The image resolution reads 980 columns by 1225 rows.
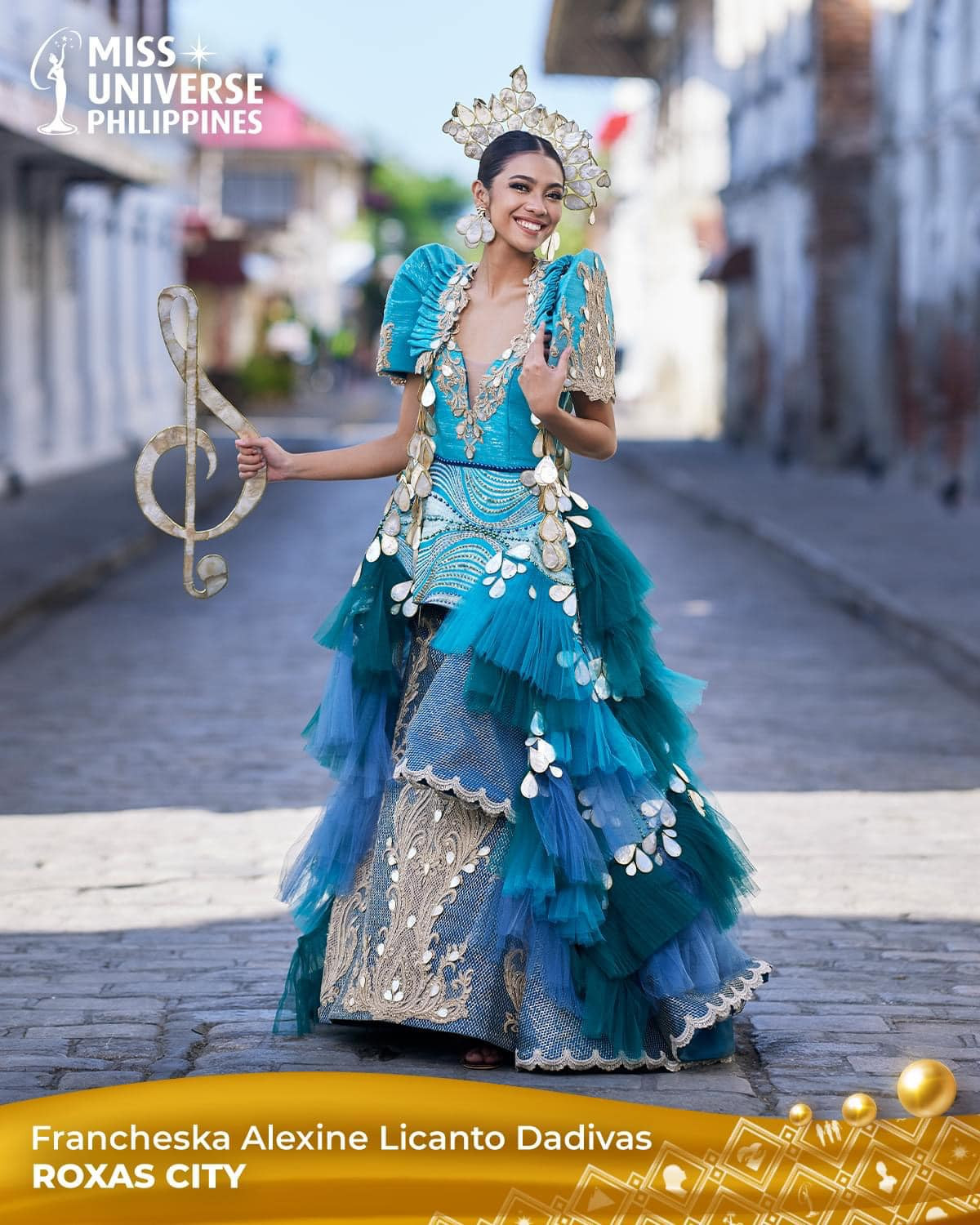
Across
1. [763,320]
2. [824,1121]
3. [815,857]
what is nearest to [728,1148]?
[824,1121]

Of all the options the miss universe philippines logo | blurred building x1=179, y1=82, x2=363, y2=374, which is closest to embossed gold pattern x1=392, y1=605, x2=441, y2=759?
the miss universe philippines logo

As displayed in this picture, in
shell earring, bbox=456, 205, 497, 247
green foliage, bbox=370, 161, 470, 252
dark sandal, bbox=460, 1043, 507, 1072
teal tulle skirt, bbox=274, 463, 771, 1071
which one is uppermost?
green foliage, bbox=370, 161, 470, 252

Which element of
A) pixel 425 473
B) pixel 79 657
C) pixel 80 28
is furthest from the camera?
pixel 80 28

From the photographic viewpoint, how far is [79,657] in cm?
1188

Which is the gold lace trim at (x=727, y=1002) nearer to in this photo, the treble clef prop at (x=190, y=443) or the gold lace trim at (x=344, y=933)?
the gold lace trim at (x=344, y=933)

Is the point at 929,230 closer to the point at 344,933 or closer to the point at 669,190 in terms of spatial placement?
the point at 344,933

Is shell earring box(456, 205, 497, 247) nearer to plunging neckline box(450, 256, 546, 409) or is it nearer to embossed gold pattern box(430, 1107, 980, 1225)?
plunging neckline box(450, 256, 546, 409)

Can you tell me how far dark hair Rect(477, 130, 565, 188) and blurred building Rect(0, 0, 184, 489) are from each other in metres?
15.6

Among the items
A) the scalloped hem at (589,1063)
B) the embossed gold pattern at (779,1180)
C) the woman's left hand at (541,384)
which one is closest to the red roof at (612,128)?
the woman's left hand at (541,384)

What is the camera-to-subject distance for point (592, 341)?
15.1ft

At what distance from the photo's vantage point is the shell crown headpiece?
15.3ft

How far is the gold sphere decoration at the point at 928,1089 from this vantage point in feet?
13.1

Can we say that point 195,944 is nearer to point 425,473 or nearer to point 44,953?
point 44,953

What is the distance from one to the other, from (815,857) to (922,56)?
59.6 ft
